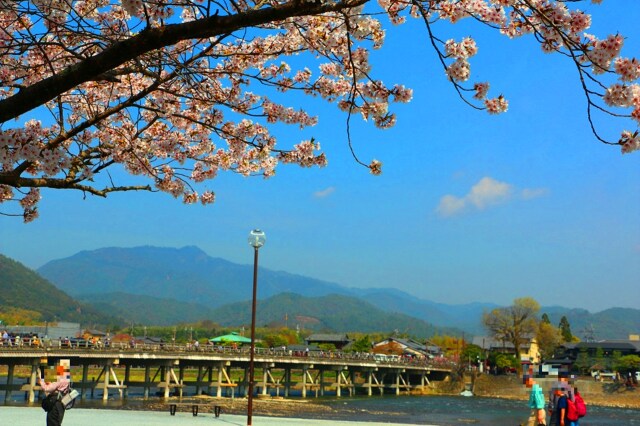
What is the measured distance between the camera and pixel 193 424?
17.1 metres

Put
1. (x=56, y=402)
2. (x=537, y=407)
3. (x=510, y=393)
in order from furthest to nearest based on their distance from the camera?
1. (x=510, y=393)
2. (x=537, y=407)
3. (x=56, y=402)

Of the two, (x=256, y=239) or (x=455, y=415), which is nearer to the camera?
(x=256, y=239)

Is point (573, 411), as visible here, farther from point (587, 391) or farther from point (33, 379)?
point (587, 391)

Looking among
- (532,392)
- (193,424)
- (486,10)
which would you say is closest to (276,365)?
(193,424)

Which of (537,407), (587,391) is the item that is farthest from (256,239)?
(587,391)

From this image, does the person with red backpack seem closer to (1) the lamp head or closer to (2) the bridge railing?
(1) the lamp head

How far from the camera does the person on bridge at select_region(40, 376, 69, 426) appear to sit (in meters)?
8.40

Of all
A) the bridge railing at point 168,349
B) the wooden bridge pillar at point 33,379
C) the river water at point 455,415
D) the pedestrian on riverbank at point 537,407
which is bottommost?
the river water at point 455,415

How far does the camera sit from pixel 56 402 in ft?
27.8

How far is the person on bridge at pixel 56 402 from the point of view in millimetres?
8398

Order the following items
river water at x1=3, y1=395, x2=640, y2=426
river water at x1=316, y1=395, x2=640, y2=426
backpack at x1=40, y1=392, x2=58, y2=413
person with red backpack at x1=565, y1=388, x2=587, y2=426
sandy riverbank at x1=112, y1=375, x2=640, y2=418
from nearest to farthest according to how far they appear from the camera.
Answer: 1. backpack at x1=40, y1=392, x2=58, y2=413
2. person with red backpack at x1=565, y1=388, x2=587, y2=426
3. river water at x1=3, y1=395, x2=640, y2=426
4. river water at x1=316, y1=395, x2=640, y2=426
5. sandy riverbank at x1=112, y1=375, x2=640, y2=418

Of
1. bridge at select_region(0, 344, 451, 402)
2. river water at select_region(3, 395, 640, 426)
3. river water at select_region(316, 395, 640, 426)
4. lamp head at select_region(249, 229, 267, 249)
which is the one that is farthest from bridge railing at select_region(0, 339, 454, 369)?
lamp head at select_region(249, 229, 267, 249)

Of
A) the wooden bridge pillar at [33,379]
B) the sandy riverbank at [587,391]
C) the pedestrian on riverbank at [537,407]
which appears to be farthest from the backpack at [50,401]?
the sandy riverbank at [587,391]

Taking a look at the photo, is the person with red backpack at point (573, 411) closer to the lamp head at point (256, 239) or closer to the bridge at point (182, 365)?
the lamp head at point (256, 239)
